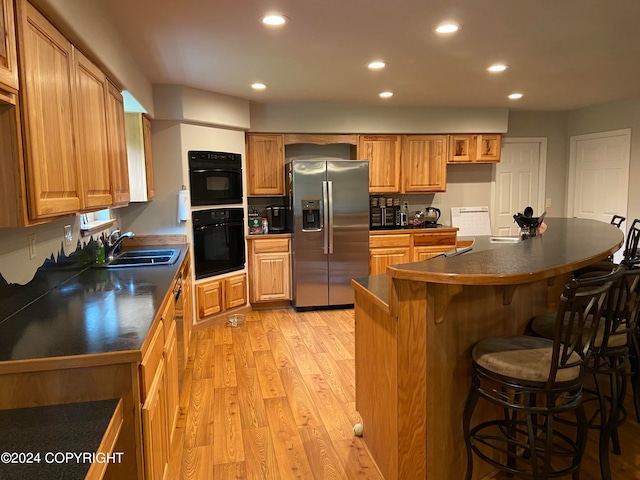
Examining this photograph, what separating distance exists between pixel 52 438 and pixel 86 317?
2.68ft

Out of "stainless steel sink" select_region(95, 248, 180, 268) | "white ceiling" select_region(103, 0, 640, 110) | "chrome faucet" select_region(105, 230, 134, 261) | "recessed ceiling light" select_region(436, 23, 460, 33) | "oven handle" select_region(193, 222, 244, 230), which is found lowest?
"stainless steel sink" select_region(95, 248, 180, 268)

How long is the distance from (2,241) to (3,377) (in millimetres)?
728

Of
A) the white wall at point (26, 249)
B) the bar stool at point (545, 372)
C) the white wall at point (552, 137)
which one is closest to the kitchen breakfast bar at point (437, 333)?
the bar stool at point (545, 372)

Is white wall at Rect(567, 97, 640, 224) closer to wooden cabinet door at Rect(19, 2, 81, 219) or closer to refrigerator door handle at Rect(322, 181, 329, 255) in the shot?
refrigerator door handle at Rect(322, 181, 329, 255)

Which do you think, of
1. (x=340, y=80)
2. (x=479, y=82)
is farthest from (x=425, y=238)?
(x=340, y=80)

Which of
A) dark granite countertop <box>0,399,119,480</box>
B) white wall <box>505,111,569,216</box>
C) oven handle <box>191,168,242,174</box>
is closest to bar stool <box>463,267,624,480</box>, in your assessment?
dark granite countertop <box>0,399,119,480</box>

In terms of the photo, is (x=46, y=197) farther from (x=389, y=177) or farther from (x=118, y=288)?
(x=389, y=177)

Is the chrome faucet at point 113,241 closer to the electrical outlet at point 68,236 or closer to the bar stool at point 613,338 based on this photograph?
the electrical outlet at point 68,236

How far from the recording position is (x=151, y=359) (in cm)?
179

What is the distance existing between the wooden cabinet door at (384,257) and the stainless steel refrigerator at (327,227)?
0.13 m

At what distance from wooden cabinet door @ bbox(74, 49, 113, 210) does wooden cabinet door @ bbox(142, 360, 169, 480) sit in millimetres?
942

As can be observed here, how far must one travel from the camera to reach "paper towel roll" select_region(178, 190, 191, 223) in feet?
14.5

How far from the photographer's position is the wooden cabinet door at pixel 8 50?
1.40 meters

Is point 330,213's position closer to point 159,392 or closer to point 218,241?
point 218,241
